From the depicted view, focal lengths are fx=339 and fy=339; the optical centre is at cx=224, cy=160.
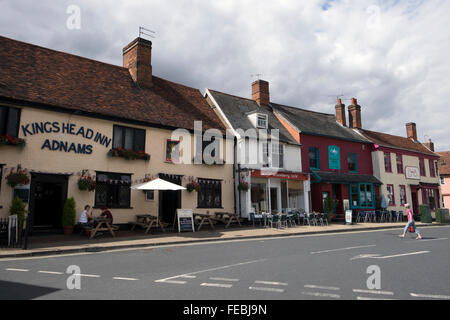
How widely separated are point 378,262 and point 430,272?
1.32 metres

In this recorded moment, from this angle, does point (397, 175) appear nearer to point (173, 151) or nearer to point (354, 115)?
point (354, 115)

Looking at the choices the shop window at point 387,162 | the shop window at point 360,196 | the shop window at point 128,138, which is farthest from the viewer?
the shop window at point 387,162

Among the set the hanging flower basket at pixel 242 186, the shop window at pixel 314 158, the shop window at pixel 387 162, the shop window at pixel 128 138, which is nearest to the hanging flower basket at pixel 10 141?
the shop window at pixel 128 138

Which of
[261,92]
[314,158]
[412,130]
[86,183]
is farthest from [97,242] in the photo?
[412,130]

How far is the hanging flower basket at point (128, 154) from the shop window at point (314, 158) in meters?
13.4

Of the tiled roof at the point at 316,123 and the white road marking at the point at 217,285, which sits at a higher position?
the tiled roof at the point at 316,123

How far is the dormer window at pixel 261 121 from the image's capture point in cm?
2289

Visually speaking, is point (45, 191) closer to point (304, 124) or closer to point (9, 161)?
point (9, 161)

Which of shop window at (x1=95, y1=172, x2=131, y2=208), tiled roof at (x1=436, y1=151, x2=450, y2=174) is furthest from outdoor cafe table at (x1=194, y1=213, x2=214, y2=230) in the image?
tiled roof at (x1=436, y1=151, x2=450, y2=174)

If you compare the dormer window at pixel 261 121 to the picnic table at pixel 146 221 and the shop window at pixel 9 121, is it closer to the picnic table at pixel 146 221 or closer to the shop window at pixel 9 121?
the picnic table at pixel 146 221

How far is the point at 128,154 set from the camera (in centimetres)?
1603

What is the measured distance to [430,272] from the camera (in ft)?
23.7

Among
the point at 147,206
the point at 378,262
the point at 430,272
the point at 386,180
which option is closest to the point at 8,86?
the point at 147,206

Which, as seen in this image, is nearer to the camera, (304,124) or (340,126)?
(304,124)
